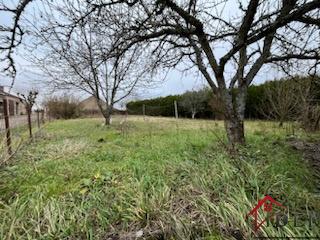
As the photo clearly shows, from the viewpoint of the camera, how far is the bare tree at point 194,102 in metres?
23.7

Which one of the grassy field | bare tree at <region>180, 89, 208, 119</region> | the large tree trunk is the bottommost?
the grassy field

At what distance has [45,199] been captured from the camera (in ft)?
10.1

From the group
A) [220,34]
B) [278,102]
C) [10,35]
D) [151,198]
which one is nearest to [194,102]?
[278,102]

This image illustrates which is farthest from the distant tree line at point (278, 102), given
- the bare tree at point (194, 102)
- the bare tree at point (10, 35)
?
the bare tree at point (10, 35)

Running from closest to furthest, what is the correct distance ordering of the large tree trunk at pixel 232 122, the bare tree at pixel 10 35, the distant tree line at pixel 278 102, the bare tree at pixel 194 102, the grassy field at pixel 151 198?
the grassy field at pixel 151 198 < the bare tree at pixel 10 35 < the large tree trunk at pixel 232 122 < the distant tree line at pixel 278 102 < the bare tree at pixel 194 102

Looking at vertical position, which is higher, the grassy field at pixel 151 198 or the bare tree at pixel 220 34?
the bare tree at pixel 220 34

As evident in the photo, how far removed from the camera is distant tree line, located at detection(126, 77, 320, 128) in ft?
25.4

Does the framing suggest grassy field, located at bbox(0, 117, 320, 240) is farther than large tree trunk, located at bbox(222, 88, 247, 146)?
No

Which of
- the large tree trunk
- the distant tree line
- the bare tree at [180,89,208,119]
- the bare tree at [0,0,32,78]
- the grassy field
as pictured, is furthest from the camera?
the bare tree at [180,89,208,119]

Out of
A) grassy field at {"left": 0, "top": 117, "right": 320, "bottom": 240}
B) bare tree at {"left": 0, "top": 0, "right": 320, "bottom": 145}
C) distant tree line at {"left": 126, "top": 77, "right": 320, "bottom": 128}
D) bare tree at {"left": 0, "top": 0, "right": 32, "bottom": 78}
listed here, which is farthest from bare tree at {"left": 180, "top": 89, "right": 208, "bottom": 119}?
grassy field at {"left": 0, "top": 117, "right": 320, "bottom": 240}

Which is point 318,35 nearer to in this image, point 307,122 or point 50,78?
point 307,122

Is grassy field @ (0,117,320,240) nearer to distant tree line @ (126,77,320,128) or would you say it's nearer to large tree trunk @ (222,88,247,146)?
large tree trunk @ (222,88,247,146)

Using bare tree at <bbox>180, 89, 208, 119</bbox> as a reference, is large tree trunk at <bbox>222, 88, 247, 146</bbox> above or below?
below

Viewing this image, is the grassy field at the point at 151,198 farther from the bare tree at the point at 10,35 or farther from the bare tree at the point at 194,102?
the bare tree at the point at 194,102
